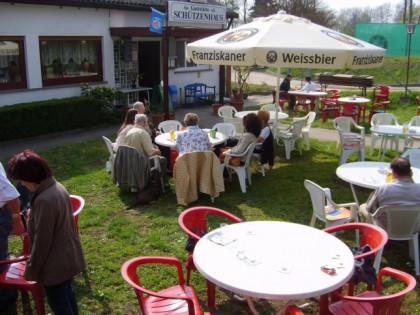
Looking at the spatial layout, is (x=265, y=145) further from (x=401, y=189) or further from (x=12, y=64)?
(x=12, y=64)

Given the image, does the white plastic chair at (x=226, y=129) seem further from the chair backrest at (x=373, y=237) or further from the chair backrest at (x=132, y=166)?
the chair backrest at (x=373, y=237)

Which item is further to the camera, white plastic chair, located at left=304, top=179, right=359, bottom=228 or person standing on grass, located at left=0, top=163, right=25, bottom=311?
white plastic chair, located at left=304, top=179, right=359, bottom=228

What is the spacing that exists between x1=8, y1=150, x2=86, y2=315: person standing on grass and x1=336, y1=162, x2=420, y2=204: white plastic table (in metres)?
3.53

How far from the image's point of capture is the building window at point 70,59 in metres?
11.7

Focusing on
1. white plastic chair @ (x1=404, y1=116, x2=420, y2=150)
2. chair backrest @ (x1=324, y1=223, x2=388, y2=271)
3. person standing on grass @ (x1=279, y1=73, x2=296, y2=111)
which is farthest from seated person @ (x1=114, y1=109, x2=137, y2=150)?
person standing on grass @ (x1=279, y1=73, x2=296, y2=111)

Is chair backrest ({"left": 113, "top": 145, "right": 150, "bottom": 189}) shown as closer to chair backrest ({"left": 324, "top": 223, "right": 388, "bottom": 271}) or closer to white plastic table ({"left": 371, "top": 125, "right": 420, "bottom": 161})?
chair backrest ({"left": 324, "top": 223, "right": 388, "bottom": 271})

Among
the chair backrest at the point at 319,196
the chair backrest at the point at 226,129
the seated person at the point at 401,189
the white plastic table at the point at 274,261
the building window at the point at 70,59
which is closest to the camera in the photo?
the white plastic table at the point at 274,261

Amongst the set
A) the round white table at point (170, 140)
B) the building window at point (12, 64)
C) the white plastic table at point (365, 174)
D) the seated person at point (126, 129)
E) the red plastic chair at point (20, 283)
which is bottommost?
the red plastic chair at point (20, 283)

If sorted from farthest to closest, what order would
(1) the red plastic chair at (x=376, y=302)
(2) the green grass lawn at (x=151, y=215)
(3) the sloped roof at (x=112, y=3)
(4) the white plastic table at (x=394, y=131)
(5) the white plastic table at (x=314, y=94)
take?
(5) the white plastic table at (x=314, y=94) < (3) the sloped roof at (x=112, y=3) < (4) the white plastic table at (x=394, y=131) < (2) the green grass lawn at (x=151, y=215) < (1) the red plastic chair at (x=376, y=302)

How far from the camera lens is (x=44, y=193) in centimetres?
297

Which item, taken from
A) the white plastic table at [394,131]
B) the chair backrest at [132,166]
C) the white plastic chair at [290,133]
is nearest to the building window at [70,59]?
the chair backrest at [132,166]

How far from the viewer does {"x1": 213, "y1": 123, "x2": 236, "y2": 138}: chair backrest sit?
8.30 m

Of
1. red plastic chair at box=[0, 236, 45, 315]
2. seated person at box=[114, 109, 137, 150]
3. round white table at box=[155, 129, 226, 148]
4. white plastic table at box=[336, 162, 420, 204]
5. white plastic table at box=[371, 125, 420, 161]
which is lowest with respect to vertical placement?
red plastic chair at box=[0, 236, 45, 315]

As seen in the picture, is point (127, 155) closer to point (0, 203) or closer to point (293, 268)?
point (0, 203)
